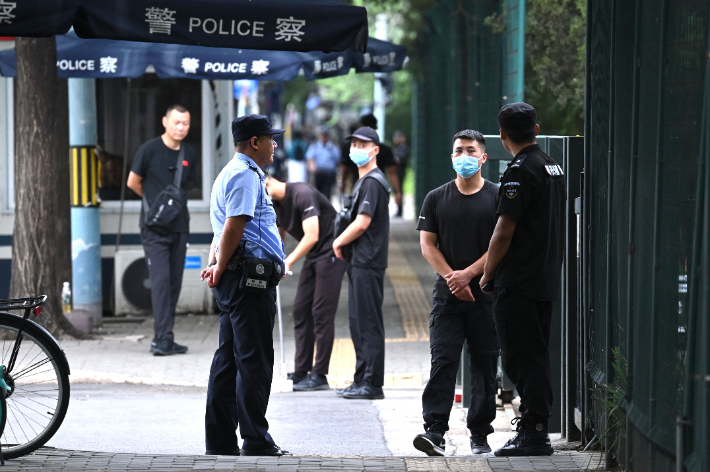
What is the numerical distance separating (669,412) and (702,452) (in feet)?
1.62

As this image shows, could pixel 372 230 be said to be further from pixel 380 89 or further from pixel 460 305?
pixel 380 89

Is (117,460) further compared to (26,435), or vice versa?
(26,435)

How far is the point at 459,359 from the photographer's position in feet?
21.0

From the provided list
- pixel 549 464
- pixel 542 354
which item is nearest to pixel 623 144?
pixel 542 354

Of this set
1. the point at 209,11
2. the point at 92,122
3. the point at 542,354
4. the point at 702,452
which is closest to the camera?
the point at 702,452

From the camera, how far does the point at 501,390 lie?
8.09 metres

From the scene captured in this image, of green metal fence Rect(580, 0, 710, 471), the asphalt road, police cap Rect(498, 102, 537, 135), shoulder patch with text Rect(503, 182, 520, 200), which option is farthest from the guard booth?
the asphalt road

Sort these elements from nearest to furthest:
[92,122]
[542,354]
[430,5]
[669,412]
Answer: [669,412]
[542,354]
[92,122]
[430,5]

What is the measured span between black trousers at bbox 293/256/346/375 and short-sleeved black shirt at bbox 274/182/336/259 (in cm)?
10

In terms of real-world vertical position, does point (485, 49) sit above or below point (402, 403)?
above

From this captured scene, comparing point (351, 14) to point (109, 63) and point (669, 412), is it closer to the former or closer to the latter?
point (669, 412)

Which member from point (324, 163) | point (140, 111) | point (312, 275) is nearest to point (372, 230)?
point (312, 275)

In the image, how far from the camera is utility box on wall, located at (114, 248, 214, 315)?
12.1m

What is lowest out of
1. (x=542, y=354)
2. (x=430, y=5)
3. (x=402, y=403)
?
(x=402, y=403)
